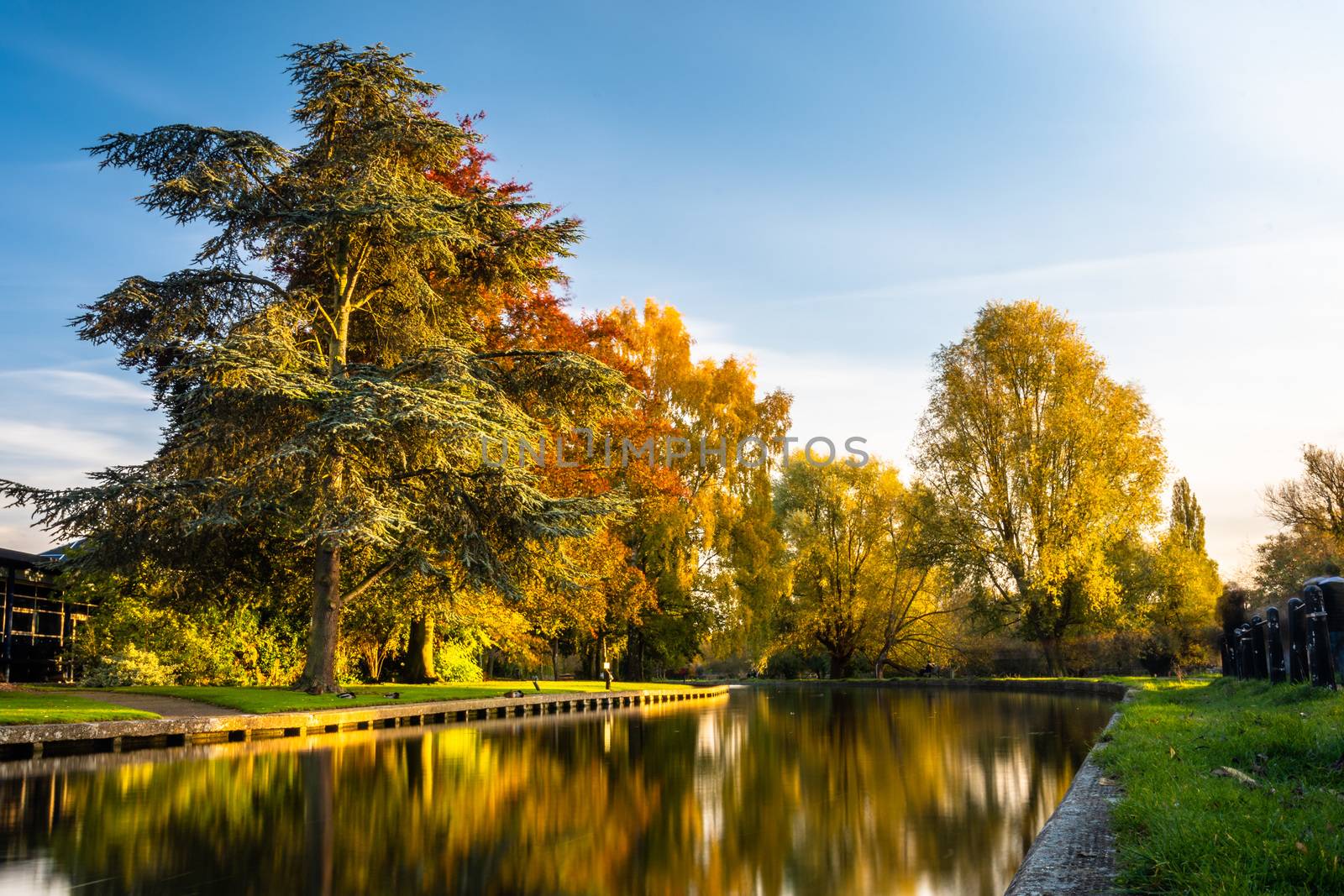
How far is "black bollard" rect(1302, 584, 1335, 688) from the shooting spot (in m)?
12.2

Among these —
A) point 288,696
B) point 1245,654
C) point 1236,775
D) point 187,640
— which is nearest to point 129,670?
point 187,640

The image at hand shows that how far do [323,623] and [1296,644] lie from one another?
17596 mm

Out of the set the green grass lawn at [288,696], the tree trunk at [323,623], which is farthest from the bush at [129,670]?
the tree trunk at [323,623]

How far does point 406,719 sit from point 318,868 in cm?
1437

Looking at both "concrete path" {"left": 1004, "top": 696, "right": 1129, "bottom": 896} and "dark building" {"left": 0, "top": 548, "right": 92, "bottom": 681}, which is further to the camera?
"dark building" {"left": 0, "top": 548, "right": 92, "bottom": 681}

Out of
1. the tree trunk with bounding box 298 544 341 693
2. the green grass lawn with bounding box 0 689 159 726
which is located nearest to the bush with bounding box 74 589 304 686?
the tree trunk with bounding box 298 544 341 693

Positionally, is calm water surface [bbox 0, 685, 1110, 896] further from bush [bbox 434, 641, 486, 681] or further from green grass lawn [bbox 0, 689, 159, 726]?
bush [bbox 434, 641, 486, 681]

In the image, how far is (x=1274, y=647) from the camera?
1620cm

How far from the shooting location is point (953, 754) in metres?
12.2

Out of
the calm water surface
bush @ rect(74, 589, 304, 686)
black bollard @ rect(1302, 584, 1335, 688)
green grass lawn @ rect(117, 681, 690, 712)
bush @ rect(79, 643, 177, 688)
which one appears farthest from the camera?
bush @ rect(74, 589, 304, 686)

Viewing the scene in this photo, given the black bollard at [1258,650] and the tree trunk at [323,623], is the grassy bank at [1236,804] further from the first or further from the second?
the tree trunk at [323,623]

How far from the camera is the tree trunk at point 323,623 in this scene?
66.5 ft

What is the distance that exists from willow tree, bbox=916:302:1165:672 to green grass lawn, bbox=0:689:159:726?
2689cm

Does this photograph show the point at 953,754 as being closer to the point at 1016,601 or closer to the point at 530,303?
the point at 530,303
